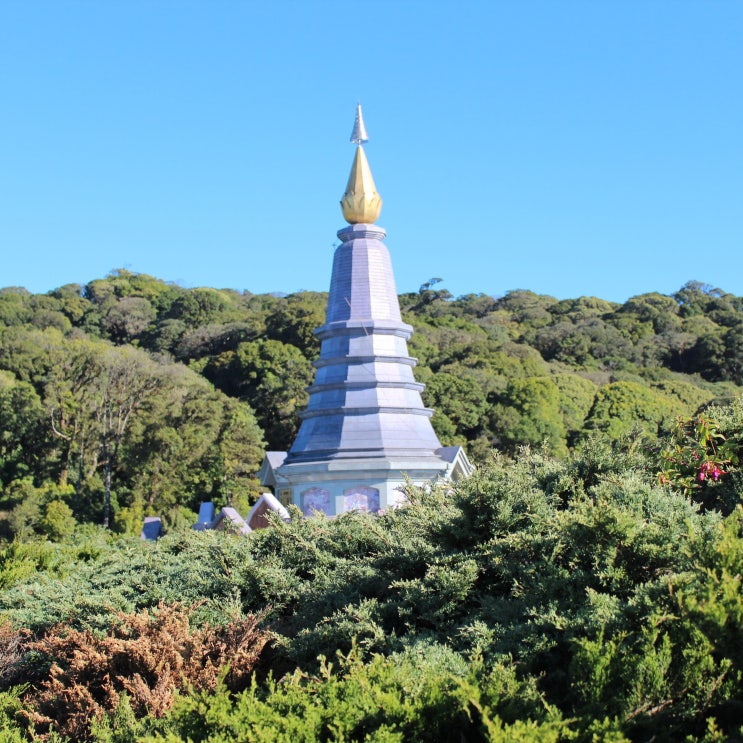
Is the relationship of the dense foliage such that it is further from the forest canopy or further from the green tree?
the green tree

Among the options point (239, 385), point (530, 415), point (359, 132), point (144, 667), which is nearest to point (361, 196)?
point (359, 132)

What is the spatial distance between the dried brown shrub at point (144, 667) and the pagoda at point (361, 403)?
14066 mm

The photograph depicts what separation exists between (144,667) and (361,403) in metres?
16.1

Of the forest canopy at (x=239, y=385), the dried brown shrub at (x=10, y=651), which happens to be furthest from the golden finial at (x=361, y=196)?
the dried brown shrub at (x=10, y=651)

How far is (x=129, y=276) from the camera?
8006cm

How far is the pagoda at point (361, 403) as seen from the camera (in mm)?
22516

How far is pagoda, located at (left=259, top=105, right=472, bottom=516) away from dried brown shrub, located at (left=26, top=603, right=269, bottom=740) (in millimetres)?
14066

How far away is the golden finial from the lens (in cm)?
2572

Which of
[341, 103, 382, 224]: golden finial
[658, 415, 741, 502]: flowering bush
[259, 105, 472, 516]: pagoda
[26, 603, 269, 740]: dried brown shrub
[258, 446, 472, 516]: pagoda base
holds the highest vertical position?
[341, 103, 382, 224]: golden finial

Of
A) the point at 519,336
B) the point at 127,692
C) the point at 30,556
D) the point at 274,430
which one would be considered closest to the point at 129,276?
the point at 519,336

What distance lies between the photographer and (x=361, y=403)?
23.4m

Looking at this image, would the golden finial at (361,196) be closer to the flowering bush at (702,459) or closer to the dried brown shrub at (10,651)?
the dried brown shrub at (10,651)

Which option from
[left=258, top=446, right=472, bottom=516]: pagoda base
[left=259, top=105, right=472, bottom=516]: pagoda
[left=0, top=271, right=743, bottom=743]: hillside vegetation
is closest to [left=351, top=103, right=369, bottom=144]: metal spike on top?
[left=259, top=105, right=472, bottom=516]: pagoda

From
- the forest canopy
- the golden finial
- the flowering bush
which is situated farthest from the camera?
the forest canopy
